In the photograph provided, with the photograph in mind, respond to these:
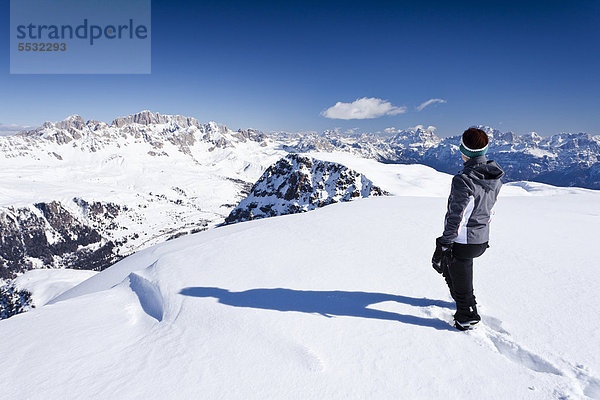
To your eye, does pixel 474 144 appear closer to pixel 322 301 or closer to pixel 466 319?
pixel 466 319

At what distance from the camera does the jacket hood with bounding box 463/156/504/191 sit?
3.84m

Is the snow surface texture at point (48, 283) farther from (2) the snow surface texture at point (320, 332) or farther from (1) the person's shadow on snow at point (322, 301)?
(1) the person's shadow on snow at point (322, 301)

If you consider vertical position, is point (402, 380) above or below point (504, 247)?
below

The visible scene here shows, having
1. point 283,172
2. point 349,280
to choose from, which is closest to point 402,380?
point 349,280

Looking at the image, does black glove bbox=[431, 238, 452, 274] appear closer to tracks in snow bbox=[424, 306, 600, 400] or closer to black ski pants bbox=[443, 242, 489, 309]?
black ski pants bbox=[443, 242, 489, 309]

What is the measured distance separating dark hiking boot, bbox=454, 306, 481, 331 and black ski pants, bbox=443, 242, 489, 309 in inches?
2.8

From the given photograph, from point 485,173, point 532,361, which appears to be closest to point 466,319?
point 532,361

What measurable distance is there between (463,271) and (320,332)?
238 cm

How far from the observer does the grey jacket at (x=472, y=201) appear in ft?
12.6

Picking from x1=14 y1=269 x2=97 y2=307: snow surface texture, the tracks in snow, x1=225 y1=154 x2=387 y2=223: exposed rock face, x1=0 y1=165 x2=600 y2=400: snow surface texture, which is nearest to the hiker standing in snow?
the tracks in snow

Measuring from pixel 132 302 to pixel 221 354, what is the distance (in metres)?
3.05

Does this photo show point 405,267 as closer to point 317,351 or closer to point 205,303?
point 317,351

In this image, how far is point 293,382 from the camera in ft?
10.3

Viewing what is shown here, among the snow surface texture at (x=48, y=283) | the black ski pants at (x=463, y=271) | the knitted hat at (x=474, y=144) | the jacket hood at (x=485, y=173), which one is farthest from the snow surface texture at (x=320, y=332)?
the snow surface texture at (x=48, y=283)
